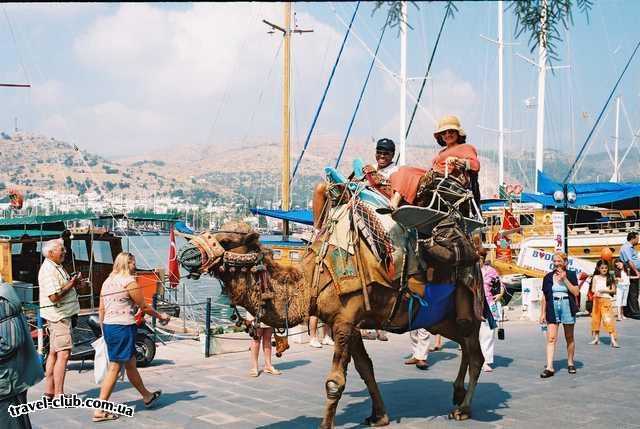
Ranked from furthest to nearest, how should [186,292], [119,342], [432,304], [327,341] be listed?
[186,292] → [327,341] → [119,342] → [432,304]

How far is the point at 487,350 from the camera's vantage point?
11.4 m

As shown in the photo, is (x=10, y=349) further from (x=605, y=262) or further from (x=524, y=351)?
(x=605, y=262)

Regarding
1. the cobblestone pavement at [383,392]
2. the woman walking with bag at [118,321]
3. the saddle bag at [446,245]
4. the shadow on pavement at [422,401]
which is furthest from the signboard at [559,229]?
the woman walking with bag at [118,321]

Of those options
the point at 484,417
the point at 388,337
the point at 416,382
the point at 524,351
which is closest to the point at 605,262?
the point at 524,351

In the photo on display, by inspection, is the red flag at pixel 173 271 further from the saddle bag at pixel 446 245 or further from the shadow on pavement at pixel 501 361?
the shadow on pavement at pixel 501 361

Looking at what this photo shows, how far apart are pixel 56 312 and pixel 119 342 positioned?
1.10 metres

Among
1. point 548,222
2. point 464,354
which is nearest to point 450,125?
point 464,354

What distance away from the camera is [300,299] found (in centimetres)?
702

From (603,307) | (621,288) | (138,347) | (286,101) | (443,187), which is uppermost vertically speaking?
(286,101)

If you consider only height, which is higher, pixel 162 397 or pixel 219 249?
pixel 219 249

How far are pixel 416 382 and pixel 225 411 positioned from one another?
3.20 m

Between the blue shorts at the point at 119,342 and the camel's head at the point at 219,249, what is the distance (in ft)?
7.59

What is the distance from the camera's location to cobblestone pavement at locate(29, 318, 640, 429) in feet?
26.8

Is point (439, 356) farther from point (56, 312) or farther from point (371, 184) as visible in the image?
point (56, 312)
